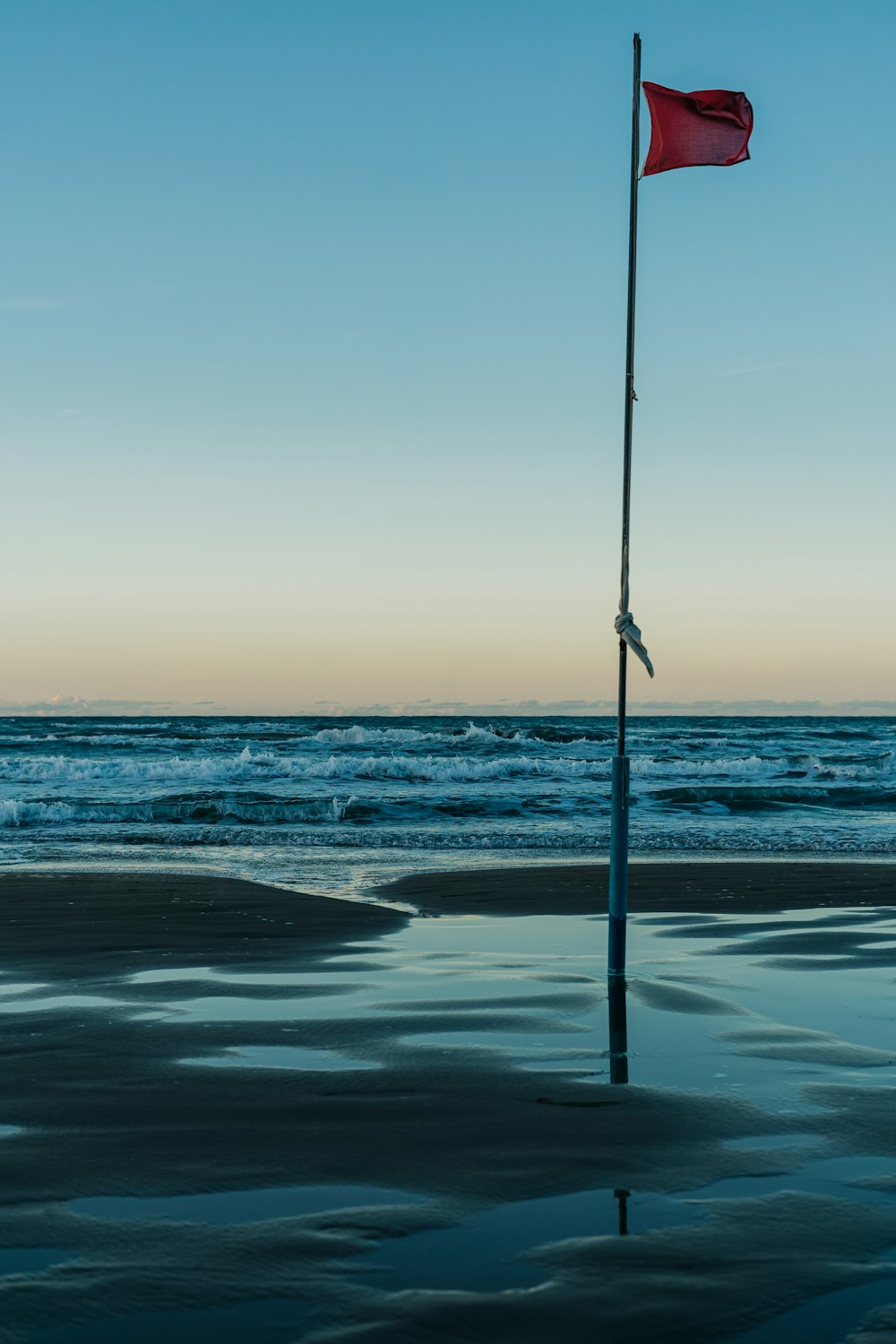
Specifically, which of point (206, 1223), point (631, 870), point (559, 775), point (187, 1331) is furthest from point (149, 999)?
point (559, 775)

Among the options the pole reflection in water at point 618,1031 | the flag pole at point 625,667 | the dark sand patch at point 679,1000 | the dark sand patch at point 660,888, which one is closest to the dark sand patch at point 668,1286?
the pole reflection in water at point 618,1031

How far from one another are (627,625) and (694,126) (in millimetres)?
2872

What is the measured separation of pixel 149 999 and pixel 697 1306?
410cm

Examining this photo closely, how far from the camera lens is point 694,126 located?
21.7ft

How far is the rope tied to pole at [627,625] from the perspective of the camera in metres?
6.14

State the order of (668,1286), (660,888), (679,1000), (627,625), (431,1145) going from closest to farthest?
1. (668,1286)
2. (431,1145)
3. (679,1000)
4. (627,625)
5. (660,888)

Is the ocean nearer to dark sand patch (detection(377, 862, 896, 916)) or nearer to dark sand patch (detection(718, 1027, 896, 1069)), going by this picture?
dark sand patch (detection(377, 862, 896, 916))

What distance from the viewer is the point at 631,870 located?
44.3 ft

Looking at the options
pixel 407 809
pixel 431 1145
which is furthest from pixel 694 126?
pixel 407 809

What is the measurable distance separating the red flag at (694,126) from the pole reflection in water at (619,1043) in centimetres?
449

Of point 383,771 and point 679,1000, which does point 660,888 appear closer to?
point 679,1000

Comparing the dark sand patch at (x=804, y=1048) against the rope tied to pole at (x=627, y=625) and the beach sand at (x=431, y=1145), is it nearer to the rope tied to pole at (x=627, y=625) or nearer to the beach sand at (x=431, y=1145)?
the beach sand at (x=431, y=1145)

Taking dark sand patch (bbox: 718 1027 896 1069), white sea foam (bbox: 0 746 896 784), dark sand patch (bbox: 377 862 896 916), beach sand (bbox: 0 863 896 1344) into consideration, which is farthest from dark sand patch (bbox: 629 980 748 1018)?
white sea foam (bbox: 0 746 896 784)

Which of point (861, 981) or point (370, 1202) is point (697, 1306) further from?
point (861, 981)
